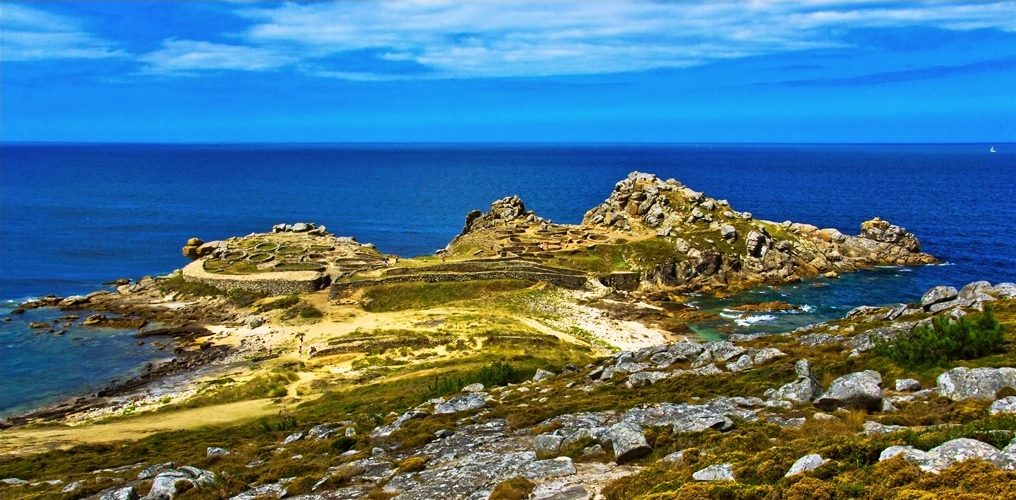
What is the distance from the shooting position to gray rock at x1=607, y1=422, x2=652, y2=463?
1553 cm

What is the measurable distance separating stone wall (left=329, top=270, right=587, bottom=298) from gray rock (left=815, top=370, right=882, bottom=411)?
55220mm

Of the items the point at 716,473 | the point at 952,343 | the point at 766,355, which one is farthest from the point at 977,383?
the point at 766,355

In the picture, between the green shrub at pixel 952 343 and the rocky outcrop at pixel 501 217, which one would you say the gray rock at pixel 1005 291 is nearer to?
the green shrub at pixel 952 343

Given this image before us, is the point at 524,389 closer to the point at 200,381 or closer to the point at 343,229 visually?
the point at 200,381

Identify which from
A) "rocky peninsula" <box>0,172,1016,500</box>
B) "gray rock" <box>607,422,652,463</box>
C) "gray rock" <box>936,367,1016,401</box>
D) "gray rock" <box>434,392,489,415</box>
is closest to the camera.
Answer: "rocky peninsula" <box>0,172,1016,500</box>

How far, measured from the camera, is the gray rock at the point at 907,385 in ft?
62.3

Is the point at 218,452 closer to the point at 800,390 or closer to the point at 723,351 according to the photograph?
the point at 800,390

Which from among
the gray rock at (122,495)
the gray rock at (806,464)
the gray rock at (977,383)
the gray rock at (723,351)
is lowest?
the gray rock at (122,495)

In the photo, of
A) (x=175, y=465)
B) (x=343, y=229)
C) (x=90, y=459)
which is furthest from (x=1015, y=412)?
(x=343, y=229)

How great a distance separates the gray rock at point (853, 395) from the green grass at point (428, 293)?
51.6 metres

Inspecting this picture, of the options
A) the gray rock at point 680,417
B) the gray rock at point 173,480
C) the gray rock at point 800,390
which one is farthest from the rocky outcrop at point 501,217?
the gray rock at point 173,480

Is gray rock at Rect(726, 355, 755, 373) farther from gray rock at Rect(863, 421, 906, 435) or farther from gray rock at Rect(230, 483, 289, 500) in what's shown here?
gray rock at Rect(230, 483, 289, 500)

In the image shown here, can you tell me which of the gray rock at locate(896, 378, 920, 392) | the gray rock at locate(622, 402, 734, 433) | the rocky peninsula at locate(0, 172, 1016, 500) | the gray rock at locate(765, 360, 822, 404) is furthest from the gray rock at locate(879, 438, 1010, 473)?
the gray rock at locate(896, 378, 920, 392)

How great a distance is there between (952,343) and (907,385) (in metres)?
3.32
